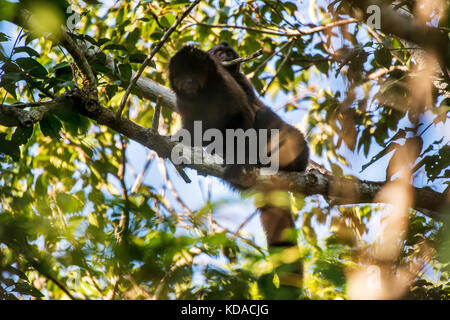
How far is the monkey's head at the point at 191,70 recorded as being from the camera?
436cm

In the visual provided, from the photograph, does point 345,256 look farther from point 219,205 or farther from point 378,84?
point 378,84

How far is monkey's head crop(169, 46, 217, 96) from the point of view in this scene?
4355mm

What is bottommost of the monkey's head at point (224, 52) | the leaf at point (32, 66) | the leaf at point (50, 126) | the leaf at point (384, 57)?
the leaf at point (50, 126)

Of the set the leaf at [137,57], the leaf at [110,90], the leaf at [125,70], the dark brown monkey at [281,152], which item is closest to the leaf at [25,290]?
the leaf at [110,90]

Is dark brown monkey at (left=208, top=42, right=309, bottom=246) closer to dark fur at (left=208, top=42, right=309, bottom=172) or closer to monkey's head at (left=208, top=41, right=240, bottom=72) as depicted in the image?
dark fur at (left=208, top=42, right=309, bottom=172)

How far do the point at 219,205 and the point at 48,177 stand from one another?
4.26m

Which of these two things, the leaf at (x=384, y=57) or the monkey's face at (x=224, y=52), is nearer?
the leaf at (x=384, y=57)

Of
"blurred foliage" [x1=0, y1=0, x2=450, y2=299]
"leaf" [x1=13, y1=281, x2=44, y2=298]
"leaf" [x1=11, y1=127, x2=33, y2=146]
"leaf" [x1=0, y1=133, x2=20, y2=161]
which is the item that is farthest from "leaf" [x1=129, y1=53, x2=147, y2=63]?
Result: "leaf" [x1=13, y1=281, x2=44, y2=298]

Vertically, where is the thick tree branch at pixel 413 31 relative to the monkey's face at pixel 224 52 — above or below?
below

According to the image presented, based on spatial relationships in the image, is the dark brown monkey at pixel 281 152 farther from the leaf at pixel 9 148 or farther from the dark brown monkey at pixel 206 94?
the leaf at pixel 9 148

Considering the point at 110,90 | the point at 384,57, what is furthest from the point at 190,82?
the point at 384,57

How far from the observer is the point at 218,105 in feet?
14.3
